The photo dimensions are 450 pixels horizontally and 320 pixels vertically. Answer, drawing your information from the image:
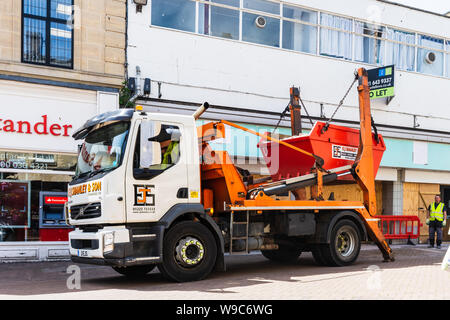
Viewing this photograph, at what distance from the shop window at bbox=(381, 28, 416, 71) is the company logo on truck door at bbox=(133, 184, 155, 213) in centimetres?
1313

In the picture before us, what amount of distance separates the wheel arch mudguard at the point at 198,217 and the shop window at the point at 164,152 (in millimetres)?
654

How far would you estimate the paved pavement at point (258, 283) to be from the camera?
7094mm

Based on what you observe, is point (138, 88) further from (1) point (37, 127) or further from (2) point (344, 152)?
(2) point (344, 152)

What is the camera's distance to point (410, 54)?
19.4m

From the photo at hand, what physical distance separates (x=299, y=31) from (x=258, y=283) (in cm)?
1095

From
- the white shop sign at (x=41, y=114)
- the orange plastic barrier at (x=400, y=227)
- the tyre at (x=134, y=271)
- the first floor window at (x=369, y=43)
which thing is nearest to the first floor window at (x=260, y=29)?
the first floor window at (x=369, y=43)

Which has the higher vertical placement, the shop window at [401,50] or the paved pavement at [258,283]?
the shop window at [401,50]

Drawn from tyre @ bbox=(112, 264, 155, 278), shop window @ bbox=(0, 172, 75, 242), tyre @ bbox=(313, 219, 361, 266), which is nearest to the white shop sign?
shop window @ bbox=(0, 172, 75, 242)

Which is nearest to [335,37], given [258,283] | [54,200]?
[54,200]

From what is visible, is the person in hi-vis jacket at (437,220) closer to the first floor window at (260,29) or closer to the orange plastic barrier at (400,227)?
the orange plastic barrier at (400,227)

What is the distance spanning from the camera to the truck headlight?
7789 mm

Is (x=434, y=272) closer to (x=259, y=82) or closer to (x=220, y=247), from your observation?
(x=220, y=247)
